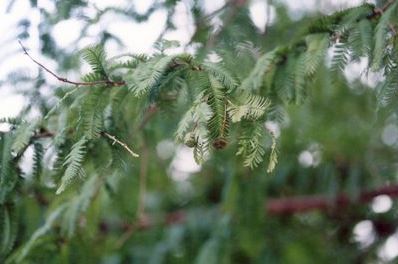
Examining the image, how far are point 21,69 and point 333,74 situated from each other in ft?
2.69

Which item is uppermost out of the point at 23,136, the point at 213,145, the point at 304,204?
the point at 213,145

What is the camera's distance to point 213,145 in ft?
4.16

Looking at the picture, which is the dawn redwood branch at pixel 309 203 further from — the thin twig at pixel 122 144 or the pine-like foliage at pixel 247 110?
the pine-like foliage at pixel 247 110

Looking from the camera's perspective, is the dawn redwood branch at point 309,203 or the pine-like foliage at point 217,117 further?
Answer: the dawn redwood branch at point 309,203

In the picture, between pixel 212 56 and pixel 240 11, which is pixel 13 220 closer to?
pixel 212 56

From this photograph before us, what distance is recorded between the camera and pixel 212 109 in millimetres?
1286

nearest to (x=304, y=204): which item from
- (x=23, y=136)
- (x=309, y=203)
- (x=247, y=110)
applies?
(x=309, y=203)

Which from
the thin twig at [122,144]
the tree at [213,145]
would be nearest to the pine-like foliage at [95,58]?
the tree at [213,145]

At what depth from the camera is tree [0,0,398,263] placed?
1480mm

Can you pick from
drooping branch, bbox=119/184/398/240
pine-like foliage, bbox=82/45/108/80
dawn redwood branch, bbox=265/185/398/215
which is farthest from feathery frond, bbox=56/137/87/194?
dawn redwood branch, bbox=265/185/398/215

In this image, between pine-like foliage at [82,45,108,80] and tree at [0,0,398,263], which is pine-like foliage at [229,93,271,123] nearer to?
tree at [0,0,398,263]

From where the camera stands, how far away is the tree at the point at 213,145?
4.86 ft

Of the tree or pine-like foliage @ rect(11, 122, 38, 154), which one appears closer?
the tree

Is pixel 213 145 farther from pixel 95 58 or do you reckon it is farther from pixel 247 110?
pixel 95 58
